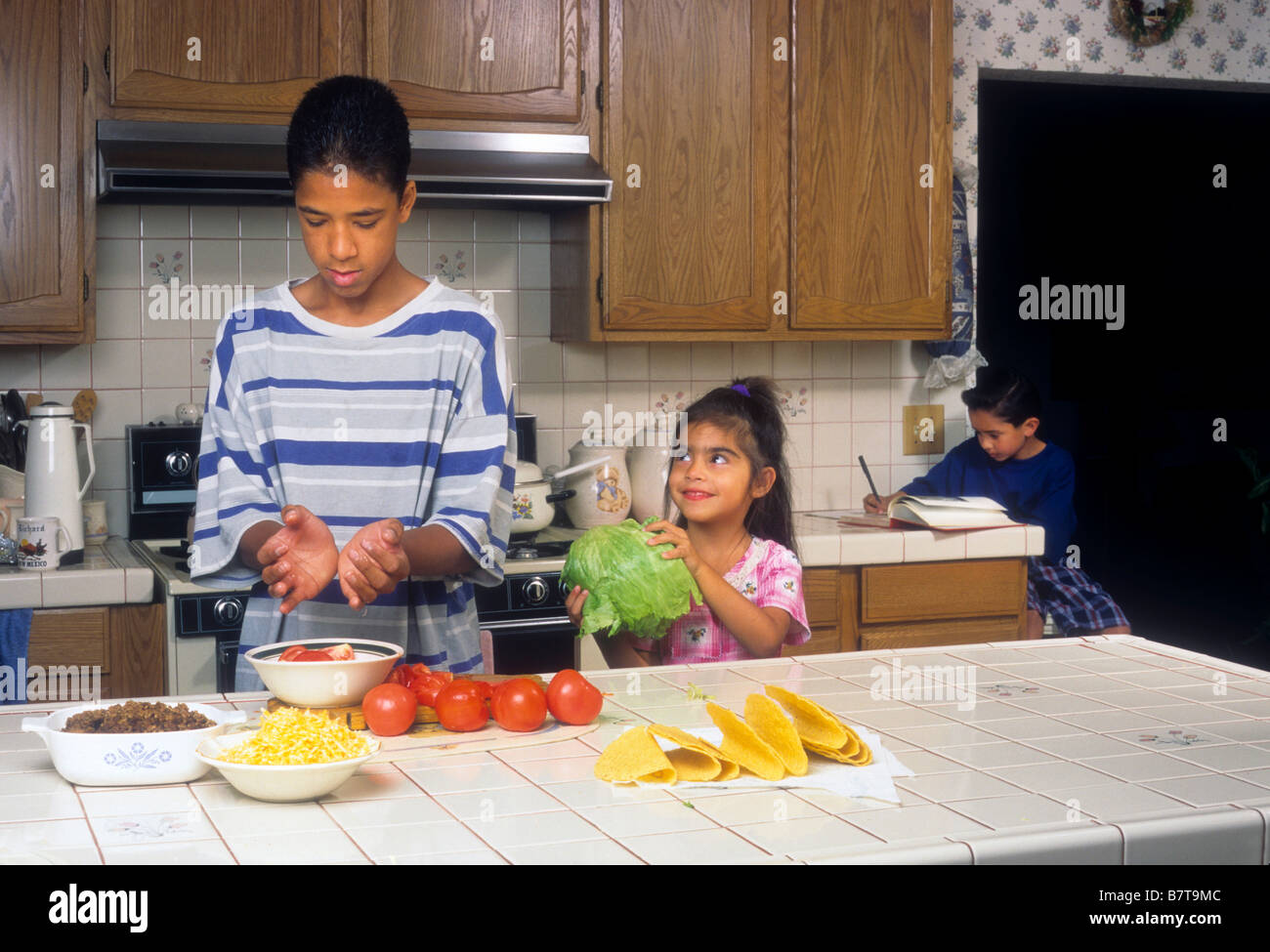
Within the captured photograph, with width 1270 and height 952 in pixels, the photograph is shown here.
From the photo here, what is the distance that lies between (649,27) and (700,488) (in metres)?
1.52

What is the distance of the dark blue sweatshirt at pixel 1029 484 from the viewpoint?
11.8ft

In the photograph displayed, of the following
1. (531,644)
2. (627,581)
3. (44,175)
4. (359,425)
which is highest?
(44,175)

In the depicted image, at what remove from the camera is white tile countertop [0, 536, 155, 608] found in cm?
271

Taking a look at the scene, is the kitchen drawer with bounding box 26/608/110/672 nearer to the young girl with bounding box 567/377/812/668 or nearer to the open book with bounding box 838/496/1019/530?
the young girl with bounding box 567/377/812/668

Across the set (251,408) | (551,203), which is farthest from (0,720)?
(551,203)

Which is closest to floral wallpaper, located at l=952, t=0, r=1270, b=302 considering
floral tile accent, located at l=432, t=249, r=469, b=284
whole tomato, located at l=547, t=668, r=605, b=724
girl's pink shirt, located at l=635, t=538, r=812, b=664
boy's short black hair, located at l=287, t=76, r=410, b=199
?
floral tile accent, located at l=432, t=249, r=469, b=284

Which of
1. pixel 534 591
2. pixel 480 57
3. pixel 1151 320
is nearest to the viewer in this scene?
pixel 534 591

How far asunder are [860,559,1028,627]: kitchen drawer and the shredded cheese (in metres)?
2.23

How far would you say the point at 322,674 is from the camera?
151 cm

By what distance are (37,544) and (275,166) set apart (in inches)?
38.0

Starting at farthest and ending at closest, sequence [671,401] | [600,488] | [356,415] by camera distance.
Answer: [671,401] < [600,488] < [356,415]

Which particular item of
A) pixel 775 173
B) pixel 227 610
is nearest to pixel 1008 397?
pixel 775 173

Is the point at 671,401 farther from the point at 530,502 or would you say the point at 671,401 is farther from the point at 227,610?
the point at 227,610

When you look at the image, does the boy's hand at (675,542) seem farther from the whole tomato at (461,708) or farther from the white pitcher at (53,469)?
the white pitcher at (53,469)
